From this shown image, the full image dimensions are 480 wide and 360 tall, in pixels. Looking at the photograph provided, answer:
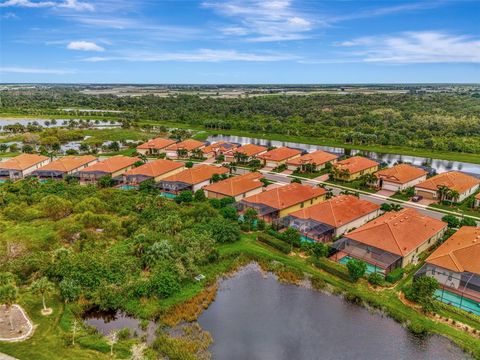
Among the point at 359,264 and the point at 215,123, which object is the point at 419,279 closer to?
the point at 359,264

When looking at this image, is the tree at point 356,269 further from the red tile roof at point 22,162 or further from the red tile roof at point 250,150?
the red tile roof at point 22,162

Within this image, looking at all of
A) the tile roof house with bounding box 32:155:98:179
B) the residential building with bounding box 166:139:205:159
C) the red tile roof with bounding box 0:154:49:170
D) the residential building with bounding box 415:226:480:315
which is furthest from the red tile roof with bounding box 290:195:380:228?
the red tile roof with bounding box 0:154:49:170

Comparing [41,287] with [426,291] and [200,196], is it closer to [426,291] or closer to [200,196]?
[200,196]

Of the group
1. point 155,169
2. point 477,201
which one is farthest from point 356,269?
point 155,169

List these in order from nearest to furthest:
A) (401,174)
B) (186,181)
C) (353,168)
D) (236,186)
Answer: (236,186) < (186,181) < (401,174) < (353,168)

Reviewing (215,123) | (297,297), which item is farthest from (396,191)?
(215,123)

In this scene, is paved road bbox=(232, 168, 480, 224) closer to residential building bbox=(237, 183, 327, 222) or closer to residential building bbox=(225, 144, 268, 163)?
residential building bbox=(225, 144, 268, 163)
